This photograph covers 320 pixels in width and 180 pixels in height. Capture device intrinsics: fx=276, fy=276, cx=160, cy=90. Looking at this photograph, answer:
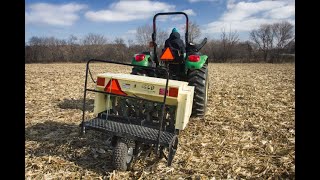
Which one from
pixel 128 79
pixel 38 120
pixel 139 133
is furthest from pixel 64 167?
pixel 38 120

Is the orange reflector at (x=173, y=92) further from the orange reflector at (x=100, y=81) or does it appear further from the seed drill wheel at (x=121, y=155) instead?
the orange reflector at (x=100, y=81)

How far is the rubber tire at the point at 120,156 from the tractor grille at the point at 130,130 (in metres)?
0.13

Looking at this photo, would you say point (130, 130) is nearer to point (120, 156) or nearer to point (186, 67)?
point (120, 156)

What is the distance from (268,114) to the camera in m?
6.42

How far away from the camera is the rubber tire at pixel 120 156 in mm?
3285

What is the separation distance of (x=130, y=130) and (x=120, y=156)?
36cm

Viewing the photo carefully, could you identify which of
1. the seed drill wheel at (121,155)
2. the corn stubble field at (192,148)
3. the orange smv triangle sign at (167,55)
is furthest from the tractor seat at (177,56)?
the seed drill wheel at (121,155)

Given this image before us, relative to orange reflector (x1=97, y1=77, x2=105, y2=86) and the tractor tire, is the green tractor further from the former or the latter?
orange reflector (x1=97, y1=77, x2=105, y2=86)

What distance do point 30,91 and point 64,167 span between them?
609cm

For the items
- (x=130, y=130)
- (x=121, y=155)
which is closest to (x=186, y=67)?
(x=130, y=130)

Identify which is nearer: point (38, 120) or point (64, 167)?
point (64, 167)
